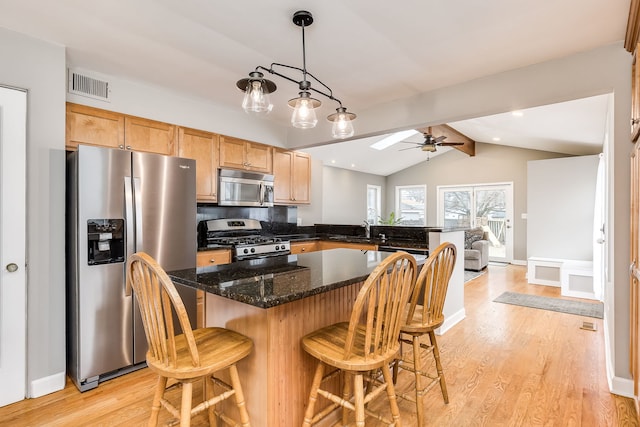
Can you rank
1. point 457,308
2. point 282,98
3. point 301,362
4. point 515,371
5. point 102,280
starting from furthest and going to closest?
1. point 457,308
2. point 282,98
3. point 515,371
4. point 102,280
5. point 301,362

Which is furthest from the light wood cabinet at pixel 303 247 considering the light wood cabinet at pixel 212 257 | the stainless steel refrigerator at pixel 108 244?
the stainless steel refrigerator at pixel 108 244

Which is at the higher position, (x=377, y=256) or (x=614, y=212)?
(x=614, y=212)

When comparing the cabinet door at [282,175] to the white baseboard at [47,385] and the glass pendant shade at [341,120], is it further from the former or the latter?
the white baseboard at [47,385]

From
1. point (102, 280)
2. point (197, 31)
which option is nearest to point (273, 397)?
point (102, 280)

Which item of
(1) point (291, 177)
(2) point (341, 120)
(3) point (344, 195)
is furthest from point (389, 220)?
(2) point (341, 120)

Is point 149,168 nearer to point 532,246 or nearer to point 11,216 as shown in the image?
point 11,216

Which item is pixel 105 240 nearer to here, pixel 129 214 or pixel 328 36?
pixel 129 214

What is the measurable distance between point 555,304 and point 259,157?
14.4 ft

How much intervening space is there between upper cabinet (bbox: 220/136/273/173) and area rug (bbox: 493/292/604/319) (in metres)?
3.73

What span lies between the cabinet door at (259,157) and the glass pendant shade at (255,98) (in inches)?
85.8

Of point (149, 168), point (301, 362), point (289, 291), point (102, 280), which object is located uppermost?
point (149, 168)

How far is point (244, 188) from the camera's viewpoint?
3904 mm

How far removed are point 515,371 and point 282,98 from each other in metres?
3.22

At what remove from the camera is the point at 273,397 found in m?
1.54
